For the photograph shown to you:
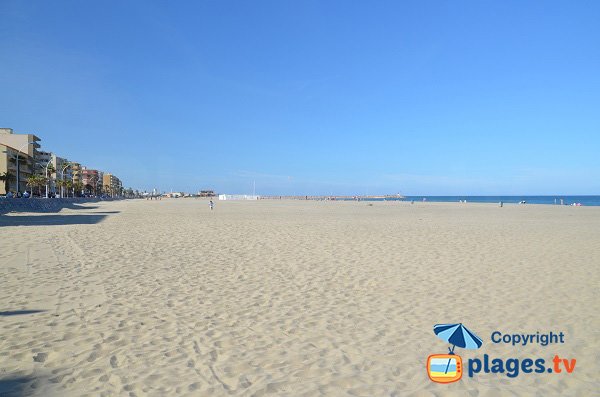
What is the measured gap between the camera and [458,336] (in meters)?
4.94

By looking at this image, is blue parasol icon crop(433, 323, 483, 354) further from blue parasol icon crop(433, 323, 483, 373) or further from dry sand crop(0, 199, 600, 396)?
dry sand crop(0, 199, 600, 396)

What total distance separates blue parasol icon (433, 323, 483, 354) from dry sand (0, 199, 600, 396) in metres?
0.11

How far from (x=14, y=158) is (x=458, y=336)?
9166 centimetres

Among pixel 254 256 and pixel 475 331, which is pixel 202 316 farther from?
pixel 254 256

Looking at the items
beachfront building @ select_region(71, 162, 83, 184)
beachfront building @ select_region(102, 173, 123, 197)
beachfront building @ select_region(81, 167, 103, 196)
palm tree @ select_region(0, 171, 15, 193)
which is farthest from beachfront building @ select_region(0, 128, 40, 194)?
beachfront building @ select_region(102, 173, 123, 197)

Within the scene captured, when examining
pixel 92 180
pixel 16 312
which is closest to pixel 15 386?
pixel 16 312

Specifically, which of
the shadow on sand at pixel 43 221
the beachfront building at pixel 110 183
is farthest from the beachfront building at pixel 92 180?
the shadow on sand at pixel 43 221

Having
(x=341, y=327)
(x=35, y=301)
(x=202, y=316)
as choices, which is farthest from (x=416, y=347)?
(x=35, y=301)

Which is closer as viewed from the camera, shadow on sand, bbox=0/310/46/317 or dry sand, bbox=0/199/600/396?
dry sand, bbox=0/199/600/396

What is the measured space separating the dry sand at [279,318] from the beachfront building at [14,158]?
78.8 m

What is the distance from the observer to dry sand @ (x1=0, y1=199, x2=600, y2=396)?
3.72 m

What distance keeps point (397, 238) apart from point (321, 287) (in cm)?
853

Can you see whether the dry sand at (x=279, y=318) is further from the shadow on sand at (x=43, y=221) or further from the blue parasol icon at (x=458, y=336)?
the shadow on sand at (x=43, y=221)

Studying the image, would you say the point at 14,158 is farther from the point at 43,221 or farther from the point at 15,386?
the point at 15,386
